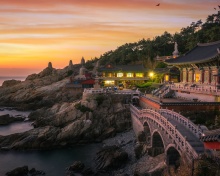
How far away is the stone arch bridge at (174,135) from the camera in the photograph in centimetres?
2394

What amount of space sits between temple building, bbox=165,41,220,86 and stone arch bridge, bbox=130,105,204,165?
41.7 ft

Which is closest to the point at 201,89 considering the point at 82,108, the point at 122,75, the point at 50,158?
the point at 82,108

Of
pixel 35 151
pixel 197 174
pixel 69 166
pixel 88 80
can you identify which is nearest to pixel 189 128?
pixel 197 174

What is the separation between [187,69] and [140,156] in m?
23.5

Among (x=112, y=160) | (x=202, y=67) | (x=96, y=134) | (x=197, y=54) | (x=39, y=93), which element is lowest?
(x=112, y=160)

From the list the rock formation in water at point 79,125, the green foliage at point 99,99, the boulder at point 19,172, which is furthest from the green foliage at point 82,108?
the boulder at point 19,172

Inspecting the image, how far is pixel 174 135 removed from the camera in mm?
27359

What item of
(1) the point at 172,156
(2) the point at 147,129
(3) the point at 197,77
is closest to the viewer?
(1) the point at 172,156

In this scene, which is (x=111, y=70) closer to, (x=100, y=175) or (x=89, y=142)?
(x=89, y=142)

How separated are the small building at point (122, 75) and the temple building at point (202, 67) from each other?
35938 millimetres

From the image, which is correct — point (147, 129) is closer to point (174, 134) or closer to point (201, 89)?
point (201, 89)

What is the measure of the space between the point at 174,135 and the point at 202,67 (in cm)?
2438

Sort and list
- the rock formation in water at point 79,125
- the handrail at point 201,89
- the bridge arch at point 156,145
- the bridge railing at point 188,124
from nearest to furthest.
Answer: the bridge railing at point 188,124, the bridge arch at point 156,145, the handrail at point 201,89, the rock formation in water at point 79,125

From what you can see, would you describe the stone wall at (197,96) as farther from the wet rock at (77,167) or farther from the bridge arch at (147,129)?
the wet rock at (77,167)
